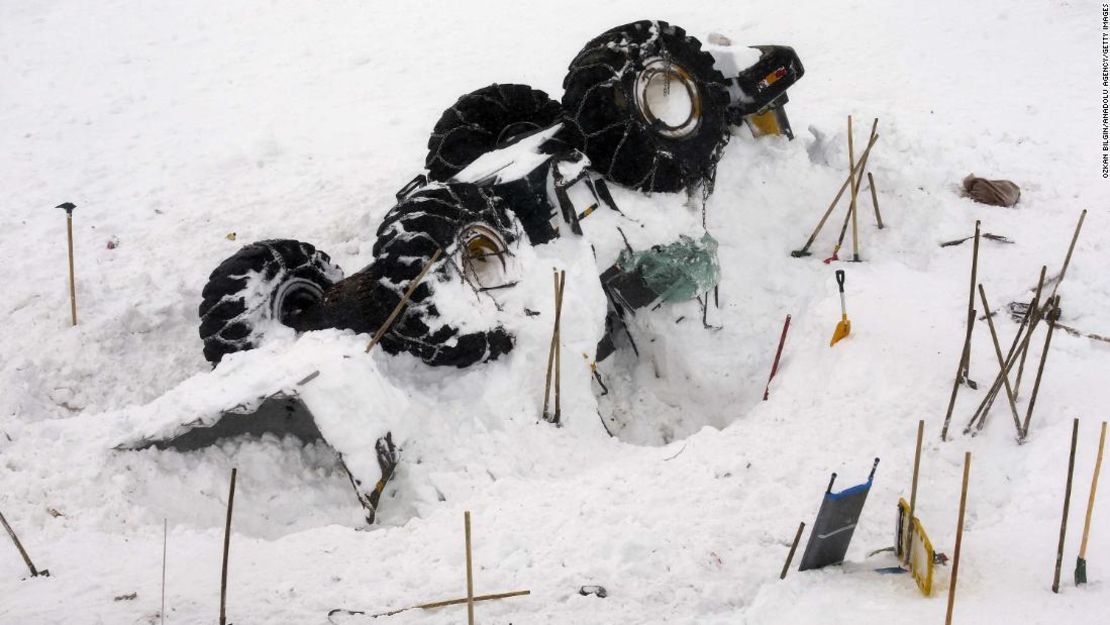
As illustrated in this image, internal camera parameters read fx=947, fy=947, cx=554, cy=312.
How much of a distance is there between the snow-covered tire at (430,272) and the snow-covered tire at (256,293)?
0.87 m

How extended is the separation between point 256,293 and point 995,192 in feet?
18.7

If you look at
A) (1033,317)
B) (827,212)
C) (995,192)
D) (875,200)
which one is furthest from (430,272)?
(995,192)

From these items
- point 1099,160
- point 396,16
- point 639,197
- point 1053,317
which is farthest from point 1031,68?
point 396,16

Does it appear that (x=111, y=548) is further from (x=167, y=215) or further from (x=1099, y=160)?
(x=1099, y=160)

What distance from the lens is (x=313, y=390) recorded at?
509 cm

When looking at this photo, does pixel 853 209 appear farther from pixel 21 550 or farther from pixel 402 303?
pixel 21 550

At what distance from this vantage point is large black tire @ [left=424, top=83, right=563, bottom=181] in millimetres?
7145

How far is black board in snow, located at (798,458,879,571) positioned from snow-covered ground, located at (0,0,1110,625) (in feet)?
0.38

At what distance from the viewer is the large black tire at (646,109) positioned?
22.6 feet

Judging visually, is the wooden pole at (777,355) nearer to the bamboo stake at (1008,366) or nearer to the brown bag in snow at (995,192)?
the bamboo stake at (1008,366)

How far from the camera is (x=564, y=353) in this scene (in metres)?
6.09

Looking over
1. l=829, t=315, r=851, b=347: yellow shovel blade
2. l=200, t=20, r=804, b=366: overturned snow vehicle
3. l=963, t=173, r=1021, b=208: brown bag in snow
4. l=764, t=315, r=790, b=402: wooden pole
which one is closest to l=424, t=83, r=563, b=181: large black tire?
l=200, t=20, r=804, b=366: overturned snow vehicle

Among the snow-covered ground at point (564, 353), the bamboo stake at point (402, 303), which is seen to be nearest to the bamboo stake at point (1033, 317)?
the snow-covered ground at point (564, 353)

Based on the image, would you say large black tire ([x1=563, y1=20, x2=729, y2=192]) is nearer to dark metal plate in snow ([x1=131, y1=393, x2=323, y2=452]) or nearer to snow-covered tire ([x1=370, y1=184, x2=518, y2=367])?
snow-covered tire ([x1=370, y1=184, x2=518, y2=367])
